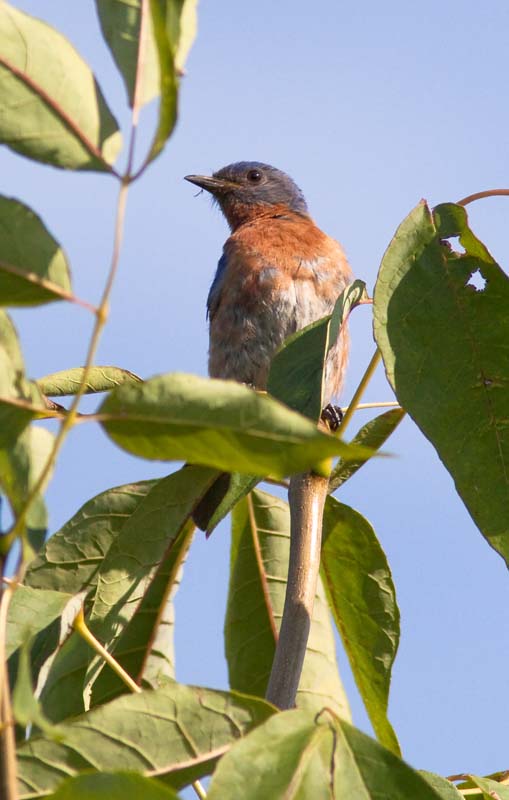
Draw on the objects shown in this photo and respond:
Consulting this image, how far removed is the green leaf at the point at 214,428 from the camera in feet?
3.87

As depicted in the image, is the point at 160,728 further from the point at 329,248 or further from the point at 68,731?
the point at 329,248

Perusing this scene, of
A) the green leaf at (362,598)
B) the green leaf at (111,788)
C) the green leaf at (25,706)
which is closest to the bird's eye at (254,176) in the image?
the green leaf at (362,598)

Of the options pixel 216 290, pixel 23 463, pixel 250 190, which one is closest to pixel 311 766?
pixel 23 463

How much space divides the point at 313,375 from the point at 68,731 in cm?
80

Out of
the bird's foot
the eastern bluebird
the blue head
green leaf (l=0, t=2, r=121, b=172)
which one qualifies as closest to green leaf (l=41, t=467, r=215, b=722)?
green leaf (l=0, t=2, r=121, b=172)

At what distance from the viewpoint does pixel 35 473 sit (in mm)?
1346

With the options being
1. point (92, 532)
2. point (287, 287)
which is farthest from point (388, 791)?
point (287, 287)

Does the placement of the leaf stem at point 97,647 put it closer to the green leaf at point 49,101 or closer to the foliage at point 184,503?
the foliage at point 184,503

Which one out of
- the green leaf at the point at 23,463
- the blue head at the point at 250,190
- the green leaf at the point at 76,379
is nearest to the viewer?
the green leaf at the point at 23,463

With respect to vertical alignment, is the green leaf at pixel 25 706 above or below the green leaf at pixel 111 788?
above

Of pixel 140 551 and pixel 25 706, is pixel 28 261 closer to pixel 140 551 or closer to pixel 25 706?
pixel 25 706

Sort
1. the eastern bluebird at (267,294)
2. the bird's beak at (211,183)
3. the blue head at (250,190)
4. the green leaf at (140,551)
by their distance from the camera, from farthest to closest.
Result: the bird's beak at (211,183), the blue head at (250,190), the eastern bluebird at (267,294), the green leaf at (140,551)

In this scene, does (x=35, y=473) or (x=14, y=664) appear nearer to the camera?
(x=35, y=473)

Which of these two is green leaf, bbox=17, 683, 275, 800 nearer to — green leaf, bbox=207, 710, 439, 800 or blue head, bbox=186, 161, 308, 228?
green leaf, bbox=207, 710, 439, 800
